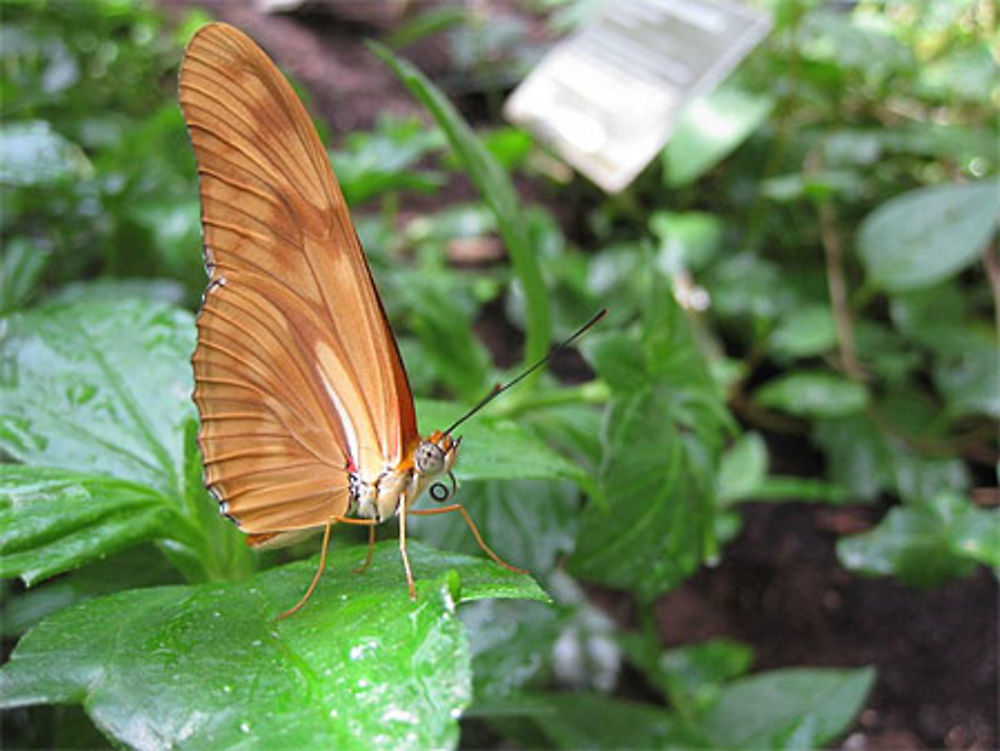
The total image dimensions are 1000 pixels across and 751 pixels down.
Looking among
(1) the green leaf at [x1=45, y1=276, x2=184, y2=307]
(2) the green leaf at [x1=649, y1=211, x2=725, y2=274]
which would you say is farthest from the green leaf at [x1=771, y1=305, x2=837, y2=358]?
(1) the green leaf at [x1=45, y1=276, x2=184, y2=307]

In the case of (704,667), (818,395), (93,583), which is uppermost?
(93,583)

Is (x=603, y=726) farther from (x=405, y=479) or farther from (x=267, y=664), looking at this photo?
(x=267, y=664)

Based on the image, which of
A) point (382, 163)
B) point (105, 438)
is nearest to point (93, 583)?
point (105, 438)

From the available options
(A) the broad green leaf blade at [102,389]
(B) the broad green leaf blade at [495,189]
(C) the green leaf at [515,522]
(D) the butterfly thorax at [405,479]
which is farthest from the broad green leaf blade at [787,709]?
(A) the broad green leaf blade at [102,389]

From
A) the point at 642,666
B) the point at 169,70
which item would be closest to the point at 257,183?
the point at 642,666

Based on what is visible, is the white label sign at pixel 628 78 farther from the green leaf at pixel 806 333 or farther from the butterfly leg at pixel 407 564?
the butterfly leg at pixel 407 564

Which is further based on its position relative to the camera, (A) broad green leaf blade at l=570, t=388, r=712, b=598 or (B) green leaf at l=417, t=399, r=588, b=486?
(A) broad green leaf blade at l=570, t=388, r=712, b=598

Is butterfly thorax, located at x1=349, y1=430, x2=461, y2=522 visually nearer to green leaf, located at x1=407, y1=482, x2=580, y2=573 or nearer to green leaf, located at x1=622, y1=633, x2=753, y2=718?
green leaf, located at x1=407, y1=482, x2=580, y2=573

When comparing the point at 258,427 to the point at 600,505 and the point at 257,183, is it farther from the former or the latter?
the point at 600,505
